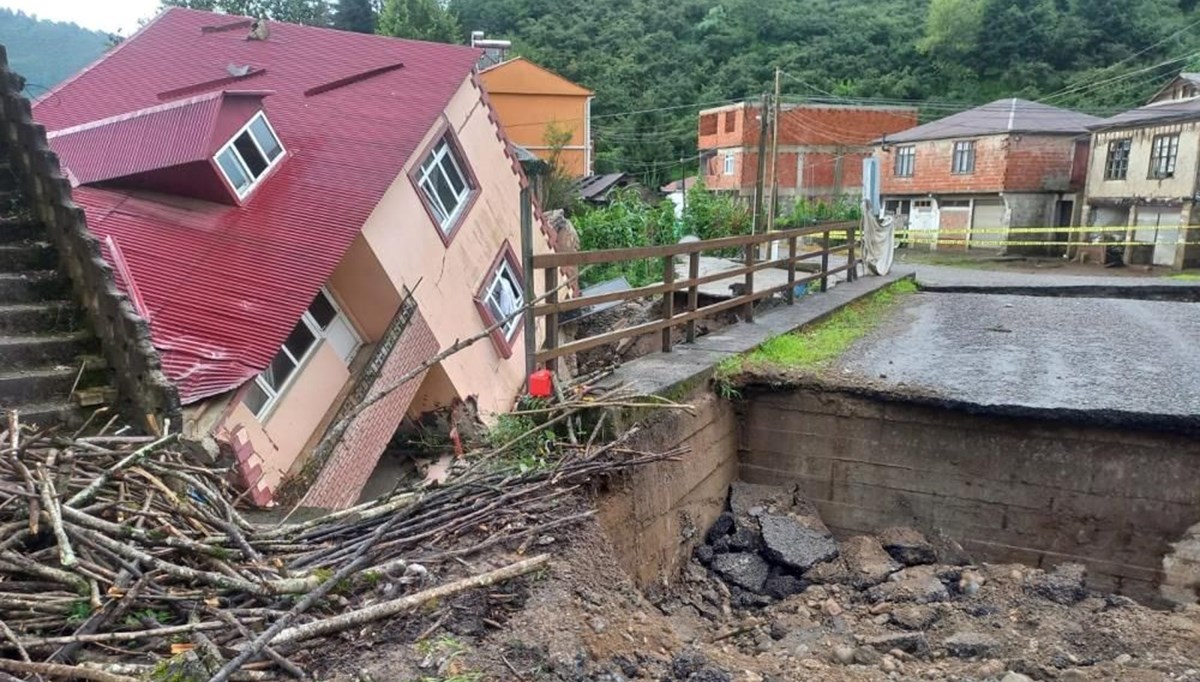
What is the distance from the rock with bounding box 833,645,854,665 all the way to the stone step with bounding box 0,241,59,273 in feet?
20.3

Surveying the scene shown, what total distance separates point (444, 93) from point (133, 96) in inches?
202

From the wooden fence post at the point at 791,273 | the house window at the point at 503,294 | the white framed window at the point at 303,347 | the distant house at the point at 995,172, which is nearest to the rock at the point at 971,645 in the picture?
the wooden fence post at the point at 791,273

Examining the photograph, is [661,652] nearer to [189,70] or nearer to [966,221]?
[189,70]

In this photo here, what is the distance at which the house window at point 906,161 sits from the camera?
110ft

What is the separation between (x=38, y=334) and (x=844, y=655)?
5.93 meters

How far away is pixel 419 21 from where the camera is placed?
4878 centimetres

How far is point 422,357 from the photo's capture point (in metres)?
10.5

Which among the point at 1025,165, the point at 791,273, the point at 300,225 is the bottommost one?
the point at 791,273

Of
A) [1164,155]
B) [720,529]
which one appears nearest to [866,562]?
[720,529]

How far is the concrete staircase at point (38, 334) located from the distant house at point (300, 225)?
4.57 ft

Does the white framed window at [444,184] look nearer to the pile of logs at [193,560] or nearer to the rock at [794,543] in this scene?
the rock at [794,543]

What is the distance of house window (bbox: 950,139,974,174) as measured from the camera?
30906 millimetres

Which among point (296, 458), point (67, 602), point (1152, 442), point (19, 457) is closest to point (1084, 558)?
point (1152, 442)

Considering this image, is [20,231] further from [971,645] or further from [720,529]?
[971,645]
